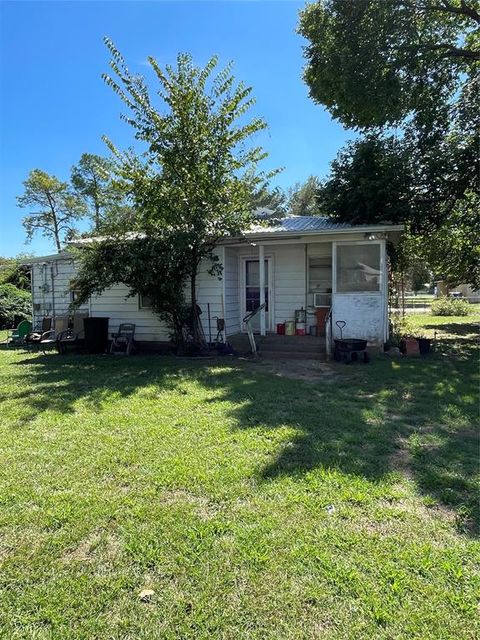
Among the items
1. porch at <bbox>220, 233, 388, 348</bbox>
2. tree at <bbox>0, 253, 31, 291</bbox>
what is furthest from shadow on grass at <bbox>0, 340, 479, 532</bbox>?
tree at <bbox>0, 253, 31, 291</bbox>

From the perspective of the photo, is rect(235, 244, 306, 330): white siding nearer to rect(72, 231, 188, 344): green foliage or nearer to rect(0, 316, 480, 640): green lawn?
rect(72, 231, 188, 344): green foliage

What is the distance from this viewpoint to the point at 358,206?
10969 millimetres

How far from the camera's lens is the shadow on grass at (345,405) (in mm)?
3563

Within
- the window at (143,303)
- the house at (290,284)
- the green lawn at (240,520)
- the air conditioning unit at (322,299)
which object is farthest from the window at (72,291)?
the air conditioning unit at (322,299)

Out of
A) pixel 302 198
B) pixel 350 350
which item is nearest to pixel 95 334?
pixel 350 350

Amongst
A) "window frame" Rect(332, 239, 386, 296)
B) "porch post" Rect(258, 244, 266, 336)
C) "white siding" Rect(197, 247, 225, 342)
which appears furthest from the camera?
"white siding" Rect(197, 247, 225, 342)

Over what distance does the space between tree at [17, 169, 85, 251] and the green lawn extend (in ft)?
107

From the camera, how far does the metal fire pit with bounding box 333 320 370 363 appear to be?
866cm

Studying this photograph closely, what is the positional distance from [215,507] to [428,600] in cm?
144

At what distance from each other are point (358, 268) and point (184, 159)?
4.65 meters

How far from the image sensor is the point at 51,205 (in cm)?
3438

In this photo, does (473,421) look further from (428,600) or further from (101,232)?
(101,232)

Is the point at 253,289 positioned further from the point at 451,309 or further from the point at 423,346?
the point at 451,309

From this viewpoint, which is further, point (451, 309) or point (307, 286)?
point (451, 309)
